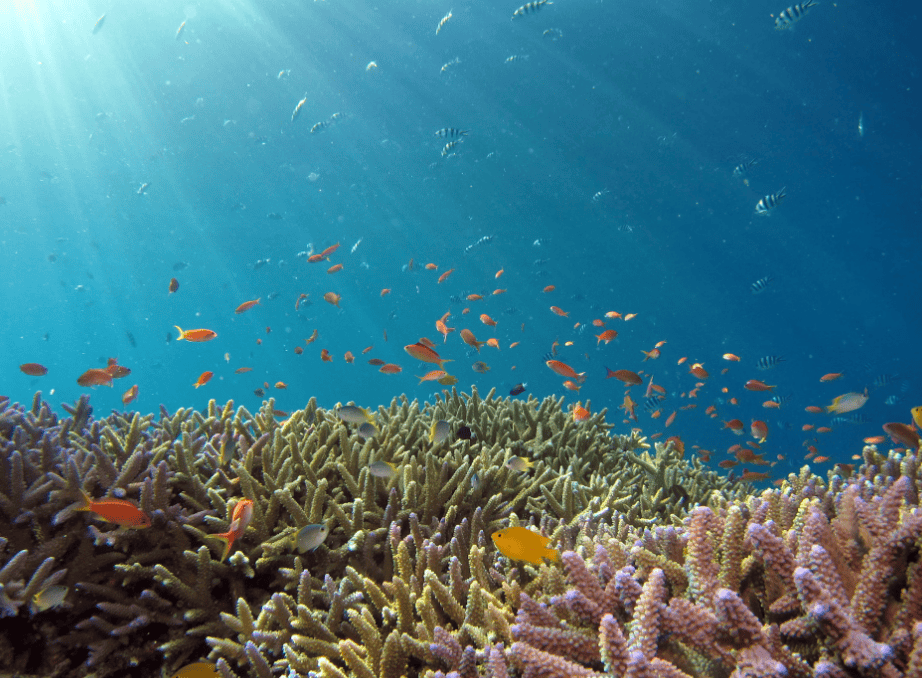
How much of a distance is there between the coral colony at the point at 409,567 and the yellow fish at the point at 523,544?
9 cm

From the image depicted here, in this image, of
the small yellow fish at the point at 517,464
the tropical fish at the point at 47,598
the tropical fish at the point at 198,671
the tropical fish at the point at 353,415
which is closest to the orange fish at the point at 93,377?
the tropical fish at the point at 353,415

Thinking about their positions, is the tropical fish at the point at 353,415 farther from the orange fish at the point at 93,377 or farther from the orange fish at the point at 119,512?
the orange fish at the point at 93,377

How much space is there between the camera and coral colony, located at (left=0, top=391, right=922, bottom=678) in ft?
4.83

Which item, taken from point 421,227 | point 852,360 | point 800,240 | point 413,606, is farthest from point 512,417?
point 852,360

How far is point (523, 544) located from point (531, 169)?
3843 cm

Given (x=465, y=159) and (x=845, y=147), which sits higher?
(x=465, y=159)

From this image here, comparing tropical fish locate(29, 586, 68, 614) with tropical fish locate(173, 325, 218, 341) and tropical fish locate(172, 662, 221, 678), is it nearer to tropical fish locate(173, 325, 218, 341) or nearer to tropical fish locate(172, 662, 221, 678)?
tropical fish locate(172, 662, 221, 678)

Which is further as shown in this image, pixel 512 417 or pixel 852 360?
pixel 852 360

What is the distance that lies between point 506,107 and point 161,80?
101 ft

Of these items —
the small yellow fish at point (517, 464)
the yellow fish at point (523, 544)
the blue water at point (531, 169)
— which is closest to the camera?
the yellow fish at point (523, 544)

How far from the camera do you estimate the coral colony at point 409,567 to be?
1471 millimetres

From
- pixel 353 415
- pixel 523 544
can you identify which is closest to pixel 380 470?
pixel 353 415

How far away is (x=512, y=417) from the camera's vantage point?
5.65 metres

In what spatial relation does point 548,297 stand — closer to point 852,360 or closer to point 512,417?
point 852,360
